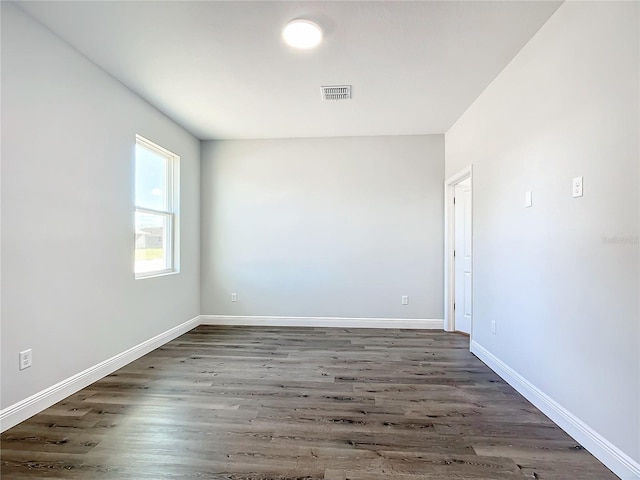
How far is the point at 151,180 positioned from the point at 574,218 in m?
3.78

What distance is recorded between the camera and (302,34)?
217 centimetres

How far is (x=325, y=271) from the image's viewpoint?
438 centimetres

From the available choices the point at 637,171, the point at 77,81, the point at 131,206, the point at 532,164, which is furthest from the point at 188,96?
the point at 637,171

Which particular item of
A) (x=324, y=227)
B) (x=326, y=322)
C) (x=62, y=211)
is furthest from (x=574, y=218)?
(x=62, y=211)

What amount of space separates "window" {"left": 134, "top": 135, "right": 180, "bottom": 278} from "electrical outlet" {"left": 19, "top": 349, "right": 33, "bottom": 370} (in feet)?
3.99

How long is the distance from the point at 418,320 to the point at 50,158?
4.11 metres

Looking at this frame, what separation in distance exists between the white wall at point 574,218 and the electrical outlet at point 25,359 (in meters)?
3.34

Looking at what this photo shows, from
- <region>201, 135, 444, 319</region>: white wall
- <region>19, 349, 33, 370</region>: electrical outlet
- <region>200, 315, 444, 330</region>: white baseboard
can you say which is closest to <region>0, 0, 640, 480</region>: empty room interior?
<region>19, 349, 33, 370</region>: electrical outlet

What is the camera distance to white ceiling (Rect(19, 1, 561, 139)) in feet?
6.50

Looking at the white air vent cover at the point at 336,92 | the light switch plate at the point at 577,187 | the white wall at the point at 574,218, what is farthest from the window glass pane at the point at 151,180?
the light switch plate at the point at 577,187

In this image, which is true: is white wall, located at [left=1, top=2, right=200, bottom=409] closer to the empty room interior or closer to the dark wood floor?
the empty room interior

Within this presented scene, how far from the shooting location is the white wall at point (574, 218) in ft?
4.99

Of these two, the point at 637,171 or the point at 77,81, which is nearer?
the point at 637,171

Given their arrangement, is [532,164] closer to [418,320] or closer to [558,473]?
[558,473]
